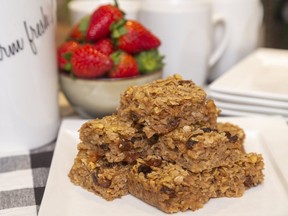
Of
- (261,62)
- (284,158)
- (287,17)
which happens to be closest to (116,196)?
(284,158)

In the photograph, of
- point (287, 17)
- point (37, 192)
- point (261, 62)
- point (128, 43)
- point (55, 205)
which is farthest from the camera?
point (287, 17)

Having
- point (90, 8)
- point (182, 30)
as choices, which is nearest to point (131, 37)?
point (182, 30)

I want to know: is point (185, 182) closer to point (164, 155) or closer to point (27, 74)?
point (164, 155)

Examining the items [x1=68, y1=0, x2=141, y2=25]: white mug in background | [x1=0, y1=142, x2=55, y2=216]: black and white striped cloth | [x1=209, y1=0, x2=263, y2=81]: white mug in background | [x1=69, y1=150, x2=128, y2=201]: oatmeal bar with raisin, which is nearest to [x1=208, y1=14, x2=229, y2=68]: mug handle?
[x1=209, y1=0, x2=263, y2=81]: white mug in background

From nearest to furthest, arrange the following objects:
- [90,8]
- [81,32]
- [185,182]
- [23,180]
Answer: [185,182] < [23,180] < [81,32] < [90,8]

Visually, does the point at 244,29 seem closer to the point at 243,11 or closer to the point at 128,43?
the point at 243,11

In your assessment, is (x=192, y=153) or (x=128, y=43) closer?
(x=192, y=153)

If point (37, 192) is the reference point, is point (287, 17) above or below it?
below
